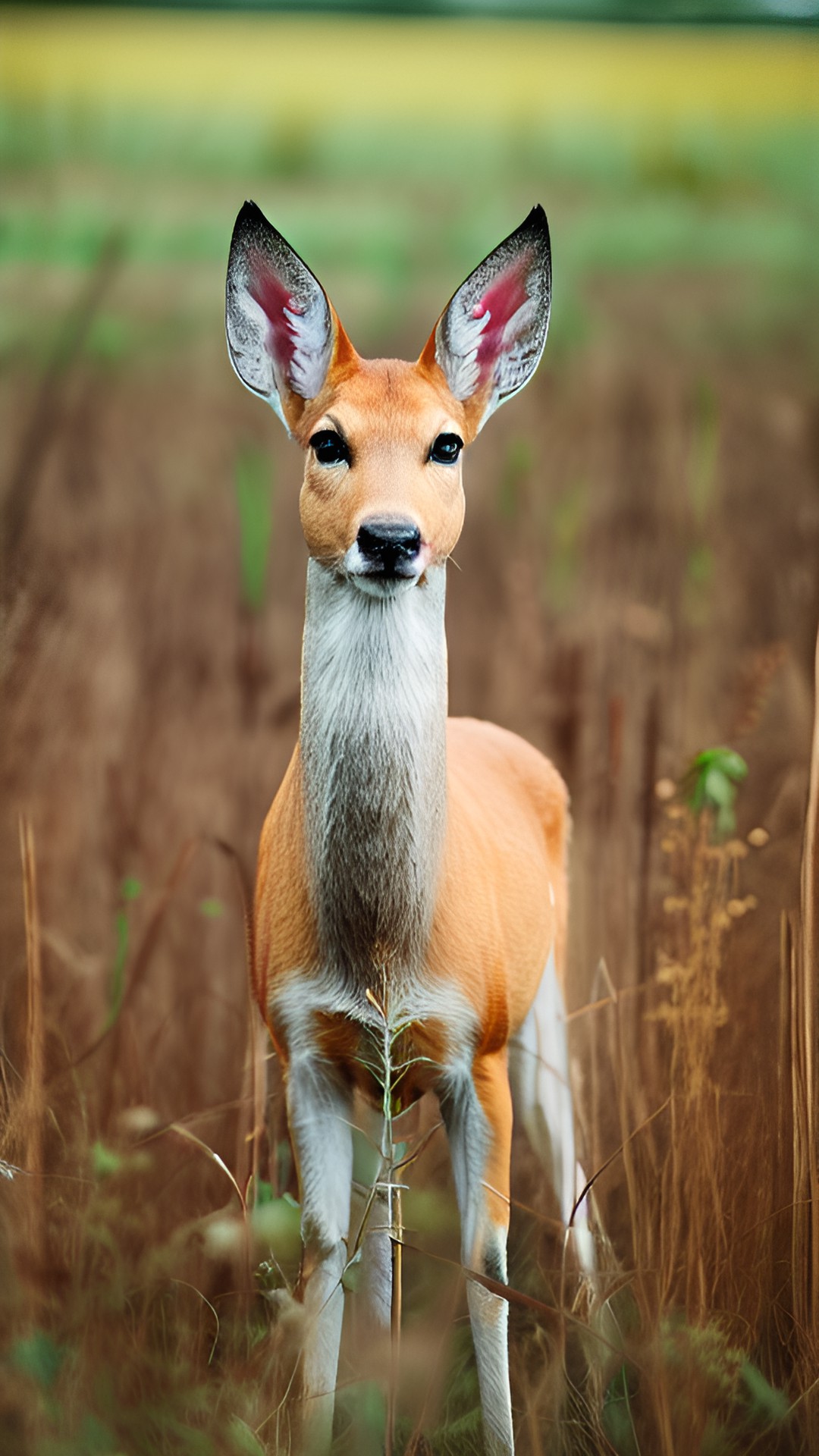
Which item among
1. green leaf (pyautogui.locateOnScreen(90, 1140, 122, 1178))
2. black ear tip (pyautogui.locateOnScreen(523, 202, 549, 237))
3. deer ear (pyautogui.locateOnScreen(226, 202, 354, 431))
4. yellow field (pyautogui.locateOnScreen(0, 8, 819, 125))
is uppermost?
yellow field (pyautogui.locateOnScreen(0, 8, 819, 125))

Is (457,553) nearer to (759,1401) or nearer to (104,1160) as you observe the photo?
(104,1160)

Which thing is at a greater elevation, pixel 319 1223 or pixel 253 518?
pixel 253 518

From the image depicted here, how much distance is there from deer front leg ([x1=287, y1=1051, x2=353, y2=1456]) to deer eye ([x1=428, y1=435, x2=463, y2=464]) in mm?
505

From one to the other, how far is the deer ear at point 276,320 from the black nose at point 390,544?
7.8 inches

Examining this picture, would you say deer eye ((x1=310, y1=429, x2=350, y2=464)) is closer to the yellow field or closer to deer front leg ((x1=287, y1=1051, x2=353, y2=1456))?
the yellow field

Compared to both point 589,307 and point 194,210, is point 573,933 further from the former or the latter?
point 194,210

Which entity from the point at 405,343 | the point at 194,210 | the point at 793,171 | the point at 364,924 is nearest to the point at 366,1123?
the point at 364,924

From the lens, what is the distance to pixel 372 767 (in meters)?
1.04

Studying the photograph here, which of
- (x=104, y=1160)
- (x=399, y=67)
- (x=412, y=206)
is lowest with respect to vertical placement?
(x=104, y=1160)

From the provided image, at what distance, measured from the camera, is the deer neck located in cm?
102

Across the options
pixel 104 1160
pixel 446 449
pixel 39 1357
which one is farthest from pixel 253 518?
pixel 39 1357

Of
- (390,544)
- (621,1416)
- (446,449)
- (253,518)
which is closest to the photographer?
(390,544)

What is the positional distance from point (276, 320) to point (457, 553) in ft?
1.03

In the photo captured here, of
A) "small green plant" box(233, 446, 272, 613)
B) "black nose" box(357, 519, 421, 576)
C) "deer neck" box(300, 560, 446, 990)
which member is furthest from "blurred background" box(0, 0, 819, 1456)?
"black nose" box(357, 519, 421, 576)
